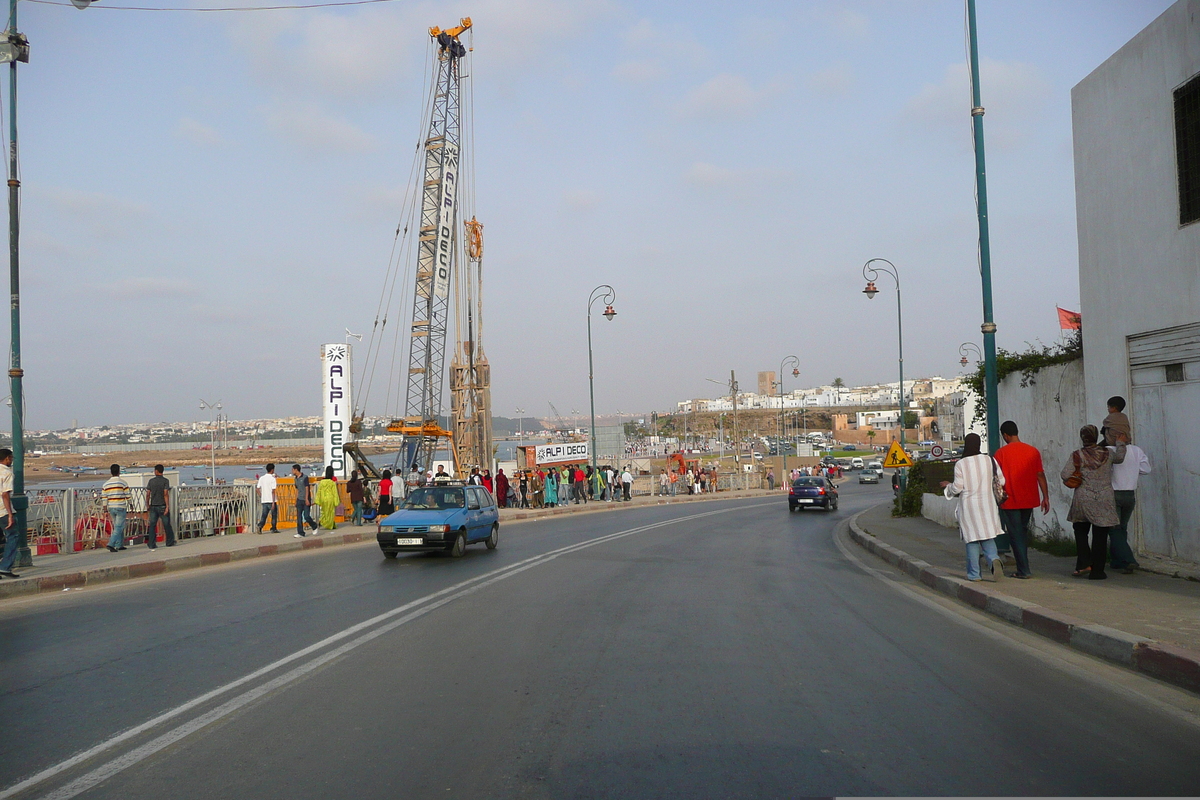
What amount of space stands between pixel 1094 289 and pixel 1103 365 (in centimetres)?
110

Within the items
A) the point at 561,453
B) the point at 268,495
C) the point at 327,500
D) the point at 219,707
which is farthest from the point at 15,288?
the point at 561,453

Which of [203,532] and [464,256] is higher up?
[464,256]

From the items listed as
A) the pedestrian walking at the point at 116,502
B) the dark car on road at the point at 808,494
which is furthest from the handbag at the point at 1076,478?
the dark car on road at the point at 808,494

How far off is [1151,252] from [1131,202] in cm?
81

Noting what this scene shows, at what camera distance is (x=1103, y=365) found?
11789 mm

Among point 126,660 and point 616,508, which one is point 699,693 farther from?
point 616,508

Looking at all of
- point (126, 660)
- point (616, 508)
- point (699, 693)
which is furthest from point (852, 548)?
point (616, 508)

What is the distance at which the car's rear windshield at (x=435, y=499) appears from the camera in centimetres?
1695

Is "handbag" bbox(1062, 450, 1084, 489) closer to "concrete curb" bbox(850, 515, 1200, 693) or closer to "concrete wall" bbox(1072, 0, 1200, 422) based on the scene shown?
"concrete curb" bbox(850, 515, 1200, 693)

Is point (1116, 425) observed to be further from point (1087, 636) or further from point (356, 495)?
point (356, 495)

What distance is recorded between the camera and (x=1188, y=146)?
10.1 m

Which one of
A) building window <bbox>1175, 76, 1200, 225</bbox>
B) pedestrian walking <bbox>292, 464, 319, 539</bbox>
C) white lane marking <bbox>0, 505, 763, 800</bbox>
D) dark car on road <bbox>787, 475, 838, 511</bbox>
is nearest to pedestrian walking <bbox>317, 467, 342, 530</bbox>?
pedestrian walking <bbox>292, 464, 319, 539</bbox>

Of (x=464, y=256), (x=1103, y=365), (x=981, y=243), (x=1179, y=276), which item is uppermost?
(x=464, y=256)

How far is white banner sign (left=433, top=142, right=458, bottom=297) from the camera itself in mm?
52438
